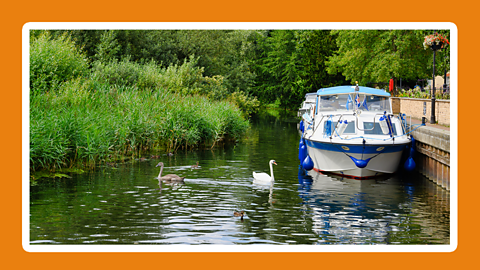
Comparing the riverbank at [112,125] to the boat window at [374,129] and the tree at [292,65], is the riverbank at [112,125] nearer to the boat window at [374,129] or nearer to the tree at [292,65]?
the boat window at [374,129]

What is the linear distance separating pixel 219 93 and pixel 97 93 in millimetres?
17721

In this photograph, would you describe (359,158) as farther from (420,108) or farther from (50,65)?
(50,65)

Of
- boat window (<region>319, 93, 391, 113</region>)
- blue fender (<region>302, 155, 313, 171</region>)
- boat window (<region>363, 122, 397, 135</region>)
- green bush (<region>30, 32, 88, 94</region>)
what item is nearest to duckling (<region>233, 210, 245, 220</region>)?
blue fender (<region>302, 155, 313, 171</region>)

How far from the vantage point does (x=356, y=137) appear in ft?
65.8

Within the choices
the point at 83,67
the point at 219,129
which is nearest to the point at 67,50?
the point at 83,67

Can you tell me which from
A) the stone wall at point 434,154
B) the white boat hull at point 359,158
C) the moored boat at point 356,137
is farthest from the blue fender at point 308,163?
the stone wall at point 434,154

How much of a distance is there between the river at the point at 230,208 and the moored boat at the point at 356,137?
23.5 inches

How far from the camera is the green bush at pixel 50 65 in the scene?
2612cm

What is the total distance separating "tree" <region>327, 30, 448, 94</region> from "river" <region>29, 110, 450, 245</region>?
76.6ft

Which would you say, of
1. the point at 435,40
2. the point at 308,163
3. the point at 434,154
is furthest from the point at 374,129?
the point at 435,40

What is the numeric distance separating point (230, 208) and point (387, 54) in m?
33.1

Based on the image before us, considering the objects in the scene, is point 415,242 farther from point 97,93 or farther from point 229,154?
point 97,93

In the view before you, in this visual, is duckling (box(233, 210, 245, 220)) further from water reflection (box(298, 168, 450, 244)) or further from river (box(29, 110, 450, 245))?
water reflection (box(298, 168, 450, 244))

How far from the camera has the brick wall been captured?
2317cm
